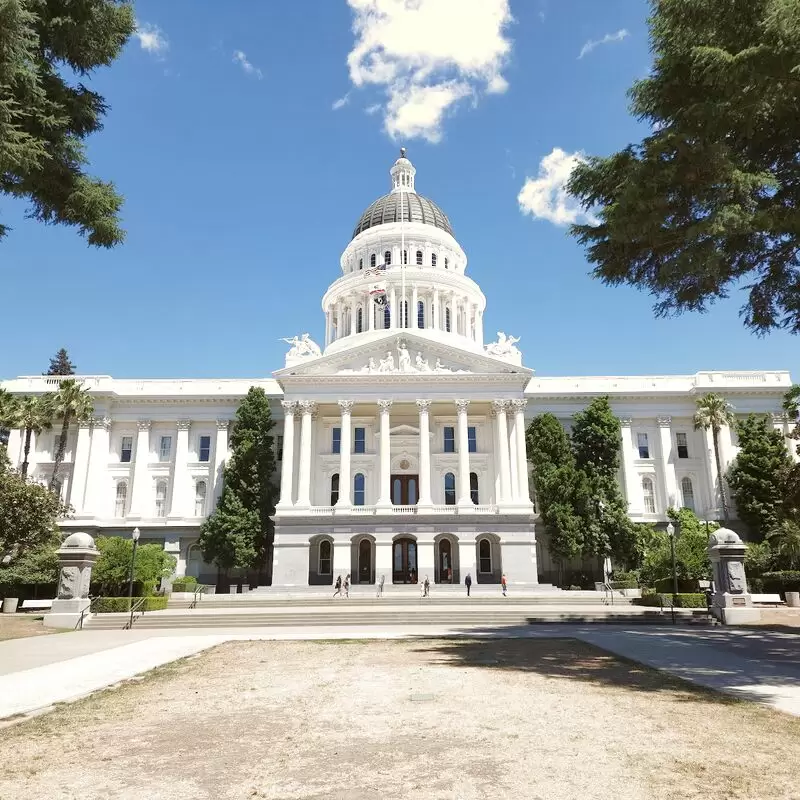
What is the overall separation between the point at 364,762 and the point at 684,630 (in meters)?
20.4

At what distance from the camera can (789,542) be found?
3872cm

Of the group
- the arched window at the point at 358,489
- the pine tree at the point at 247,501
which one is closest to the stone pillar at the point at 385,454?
the arched window at the point at 358,489

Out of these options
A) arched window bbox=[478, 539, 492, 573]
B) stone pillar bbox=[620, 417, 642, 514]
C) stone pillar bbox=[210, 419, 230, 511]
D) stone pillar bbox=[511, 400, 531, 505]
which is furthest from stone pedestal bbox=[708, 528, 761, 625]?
stone pillar bbox=[210, 419, 230, 511]

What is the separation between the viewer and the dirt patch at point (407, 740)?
6.55 m

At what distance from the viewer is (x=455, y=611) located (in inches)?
1215

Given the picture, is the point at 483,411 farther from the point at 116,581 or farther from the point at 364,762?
→ the point at 364,762

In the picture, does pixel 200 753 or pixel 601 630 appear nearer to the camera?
pixel 200 753

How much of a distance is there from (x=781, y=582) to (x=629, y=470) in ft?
61.9

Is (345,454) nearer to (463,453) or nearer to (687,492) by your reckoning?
(463,453)

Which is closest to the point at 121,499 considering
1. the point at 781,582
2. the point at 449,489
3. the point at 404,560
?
the point at 404,560

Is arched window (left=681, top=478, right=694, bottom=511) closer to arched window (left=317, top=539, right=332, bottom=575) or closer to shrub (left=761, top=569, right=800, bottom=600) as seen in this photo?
shrub (left=761, top=569, right=800, bottom=600)

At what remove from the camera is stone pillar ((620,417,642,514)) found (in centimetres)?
5556

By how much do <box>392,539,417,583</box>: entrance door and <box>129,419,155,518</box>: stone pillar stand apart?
2223 cm

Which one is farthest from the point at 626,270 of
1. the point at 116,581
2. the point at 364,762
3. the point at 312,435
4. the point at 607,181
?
the point at 312,435
